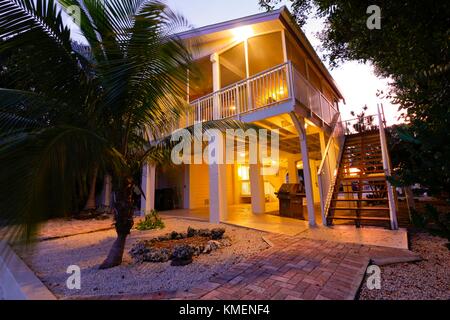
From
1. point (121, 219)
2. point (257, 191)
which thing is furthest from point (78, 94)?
point (257, 191)

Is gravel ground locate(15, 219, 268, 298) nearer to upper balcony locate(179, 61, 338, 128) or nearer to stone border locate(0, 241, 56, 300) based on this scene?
stone border locate(0, 241, 56, 300)

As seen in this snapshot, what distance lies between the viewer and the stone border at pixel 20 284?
259 centimetres

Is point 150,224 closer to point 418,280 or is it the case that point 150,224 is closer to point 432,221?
A: point 418,280

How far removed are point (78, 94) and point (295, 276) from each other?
3.78 meters

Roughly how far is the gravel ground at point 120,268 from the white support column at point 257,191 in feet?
11.8

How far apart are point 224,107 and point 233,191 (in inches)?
269

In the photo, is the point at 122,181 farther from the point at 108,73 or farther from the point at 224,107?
the point at 224,107

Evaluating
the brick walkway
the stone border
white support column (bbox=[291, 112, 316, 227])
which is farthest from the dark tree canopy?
the stone border

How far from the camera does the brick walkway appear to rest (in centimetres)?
244

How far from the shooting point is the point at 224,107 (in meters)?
7.75

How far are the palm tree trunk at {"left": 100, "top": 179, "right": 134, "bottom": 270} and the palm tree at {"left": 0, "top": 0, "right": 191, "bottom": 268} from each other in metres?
0.02

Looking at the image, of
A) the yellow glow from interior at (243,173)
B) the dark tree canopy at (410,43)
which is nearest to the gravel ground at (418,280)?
the dark tree canopy at (410,43)

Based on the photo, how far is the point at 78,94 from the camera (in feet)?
9.87
